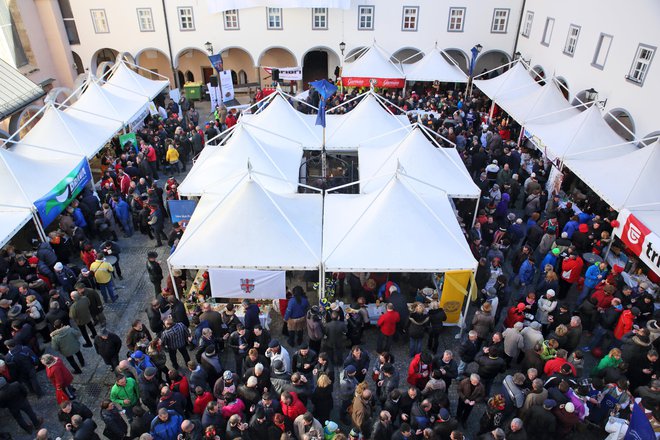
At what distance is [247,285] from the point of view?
8.70 meters

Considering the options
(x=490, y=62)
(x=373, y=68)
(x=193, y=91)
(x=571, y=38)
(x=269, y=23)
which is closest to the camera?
(x=571, y=38)

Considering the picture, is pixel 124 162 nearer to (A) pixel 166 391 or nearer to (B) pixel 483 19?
(A) pixel 166 391

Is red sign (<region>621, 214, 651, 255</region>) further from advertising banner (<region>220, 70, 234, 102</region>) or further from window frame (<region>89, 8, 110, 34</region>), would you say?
window frame (<region>89, 8, 110, 34</region>)

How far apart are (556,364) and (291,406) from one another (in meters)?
3.88

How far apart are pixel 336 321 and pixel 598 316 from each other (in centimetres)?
480

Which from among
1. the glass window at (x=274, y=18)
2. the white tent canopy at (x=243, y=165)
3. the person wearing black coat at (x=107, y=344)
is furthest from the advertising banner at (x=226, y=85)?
the person wearing black coat at (x=107, y=344)

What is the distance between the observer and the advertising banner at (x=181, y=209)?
35.1 ft

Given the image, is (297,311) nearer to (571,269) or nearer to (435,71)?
(571,269)

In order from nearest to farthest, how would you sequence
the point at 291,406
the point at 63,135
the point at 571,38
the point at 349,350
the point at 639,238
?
the point at 291,406
the point at 349,350
the point at 639,238
the point at 63,135
the point at 571,38

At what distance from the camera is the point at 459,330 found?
30.0 ft

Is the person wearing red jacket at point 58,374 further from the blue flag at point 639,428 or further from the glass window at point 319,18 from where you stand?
the glass window at point 319,18

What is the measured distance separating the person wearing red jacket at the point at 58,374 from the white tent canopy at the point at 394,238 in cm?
437


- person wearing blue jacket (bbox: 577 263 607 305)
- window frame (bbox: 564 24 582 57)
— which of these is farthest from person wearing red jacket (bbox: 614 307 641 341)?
window frame (bbox: 564 24 582 57)

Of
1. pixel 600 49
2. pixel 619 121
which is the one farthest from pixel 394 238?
pixel 600 49
